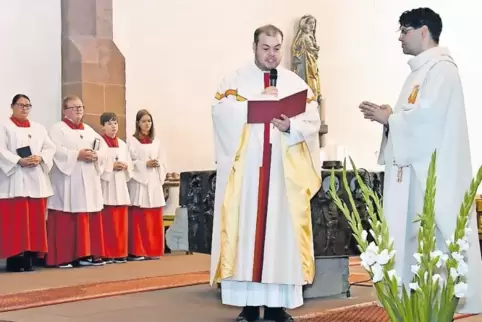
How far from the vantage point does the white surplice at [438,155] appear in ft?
12.2

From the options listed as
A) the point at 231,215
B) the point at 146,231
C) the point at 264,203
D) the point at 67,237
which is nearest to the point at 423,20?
the point at 264,203

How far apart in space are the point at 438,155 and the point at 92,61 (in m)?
6.55

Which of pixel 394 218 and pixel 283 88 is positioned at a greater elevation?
pixel 283 88

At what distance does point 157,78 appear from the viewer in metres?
10.7

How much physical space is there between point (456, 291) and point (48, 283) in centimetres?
534

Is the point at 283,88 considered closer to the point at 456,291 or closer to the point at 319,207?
the point at 319,207

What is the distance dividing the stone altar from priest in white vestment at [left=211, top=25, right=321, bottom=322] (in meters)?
0.93

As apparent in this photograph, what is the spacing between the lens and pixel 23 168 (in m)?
7.54

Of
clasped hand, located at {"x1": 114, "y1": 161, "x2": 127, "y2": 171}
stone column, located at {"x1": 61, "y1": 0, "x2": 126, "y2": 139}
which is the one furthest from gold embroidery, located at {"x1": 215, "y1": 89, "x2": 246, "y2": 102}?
stone column, located at {"x1": 61, "y1": 0, "x2": 126, "y2": 139}

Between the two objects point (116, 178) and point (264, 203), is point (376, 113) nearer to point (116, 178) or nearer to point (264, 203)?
point (264, 203)

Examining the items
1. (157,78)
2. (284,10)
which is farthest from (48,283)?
(284,10)

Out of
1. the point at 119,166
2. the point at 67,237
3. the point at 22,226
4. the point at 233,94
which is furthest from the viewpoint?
the point at 119,166

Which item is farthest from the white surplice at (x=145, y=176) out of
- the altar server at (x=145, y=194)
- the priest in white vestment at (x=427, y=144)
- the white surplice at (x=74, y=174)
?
the priest in white vestment at (x=427, y=144)

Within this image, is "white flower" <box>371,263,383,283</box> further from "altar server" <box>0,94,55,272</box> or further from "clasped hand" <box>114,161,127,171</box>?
"clasped hand" <box>114,161,127,171</box>
